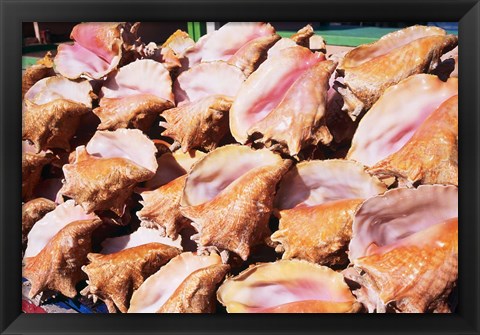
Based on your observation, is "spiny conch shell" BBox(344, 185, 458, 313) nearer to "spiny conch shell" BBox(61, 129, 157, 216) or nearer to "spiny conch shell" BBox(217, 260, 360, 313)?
"spiny conch shell" BBox(217, 260, 360, 313)

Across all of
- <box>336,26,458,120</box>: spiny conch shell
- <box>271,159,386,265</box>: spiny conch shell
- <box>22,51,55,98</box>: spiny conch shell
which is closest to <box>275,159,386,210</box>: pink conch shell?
<box>271,159,386,265</box>: spiny conch shell

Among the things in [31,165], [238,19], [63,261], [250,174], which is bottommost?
[63,261]

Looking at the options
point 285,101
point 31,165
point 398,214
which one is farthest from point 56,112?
point 398,214

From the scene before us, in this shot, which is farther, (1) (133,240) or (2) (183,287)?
(1) (133,240)

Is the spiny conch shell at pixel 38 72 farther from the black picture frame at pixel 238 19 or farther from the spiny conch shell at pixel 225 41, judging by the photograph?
the spiny conch shell at pixel 225 41

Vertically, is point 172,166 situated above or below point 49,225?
above

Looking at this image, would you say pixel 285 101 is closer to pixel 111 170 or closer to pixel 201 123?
pixel 201 123
